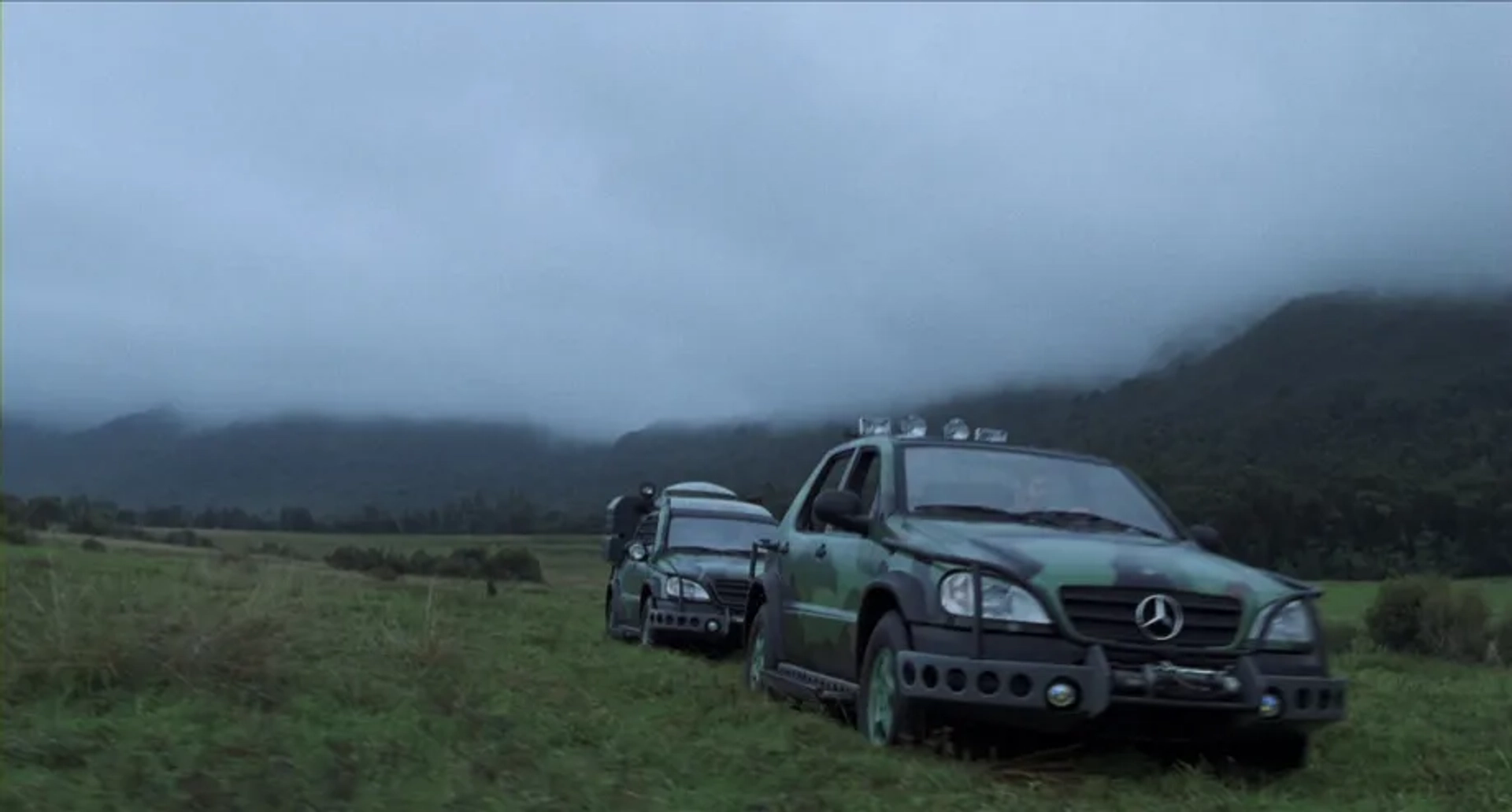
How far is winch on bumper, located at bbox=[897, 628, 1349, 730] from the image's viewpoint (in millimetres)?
6715

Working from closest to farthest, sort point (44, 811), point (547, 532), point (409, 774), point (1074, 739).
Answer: point (44, 811)
point (409, 774)
point (1074, 739)
point (547, 532)

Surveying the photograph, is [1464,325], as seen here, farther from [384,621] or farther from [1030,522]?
[384,621]

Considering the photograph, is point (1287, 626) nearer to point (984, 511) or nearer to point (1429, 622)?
point (984, 511)

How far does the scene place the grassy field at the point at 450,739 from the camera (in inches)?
232

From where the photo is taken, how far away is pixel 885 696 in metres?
7.53

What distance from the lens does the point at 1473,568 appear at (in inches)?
558

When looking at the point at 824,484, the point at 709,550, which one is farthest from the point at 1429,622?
the point at 824,484

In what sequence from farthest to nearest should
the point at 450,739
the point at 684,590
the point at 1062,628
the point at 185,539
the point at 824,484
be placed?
the point at 185,539 < the point at 684,590 < the point at 824,484 < the point at 450,739 < the point at 1062,628

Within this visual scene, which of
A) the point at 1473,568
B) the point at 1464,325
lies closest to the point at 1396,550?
the point at 1473,568

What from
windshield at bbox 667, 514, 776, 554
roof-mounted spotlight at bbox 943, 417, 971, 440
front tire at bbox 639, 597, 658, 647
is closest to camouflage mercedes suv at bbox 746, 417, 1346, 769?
roof-mounted spotlight at bbox 943, 417, 971, 440

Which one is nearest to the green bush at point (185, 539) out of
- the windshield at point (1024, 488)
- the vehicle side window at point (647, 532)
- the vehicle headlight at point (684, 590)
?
the vehicle side window at point (647, 532)

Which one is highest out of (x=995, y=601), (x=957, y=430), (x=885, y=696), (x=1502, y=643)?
(x=957, y=430)

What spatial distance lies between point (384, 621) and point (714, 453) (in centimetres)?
2296

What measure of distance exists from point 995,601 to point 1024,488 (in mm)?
1736
